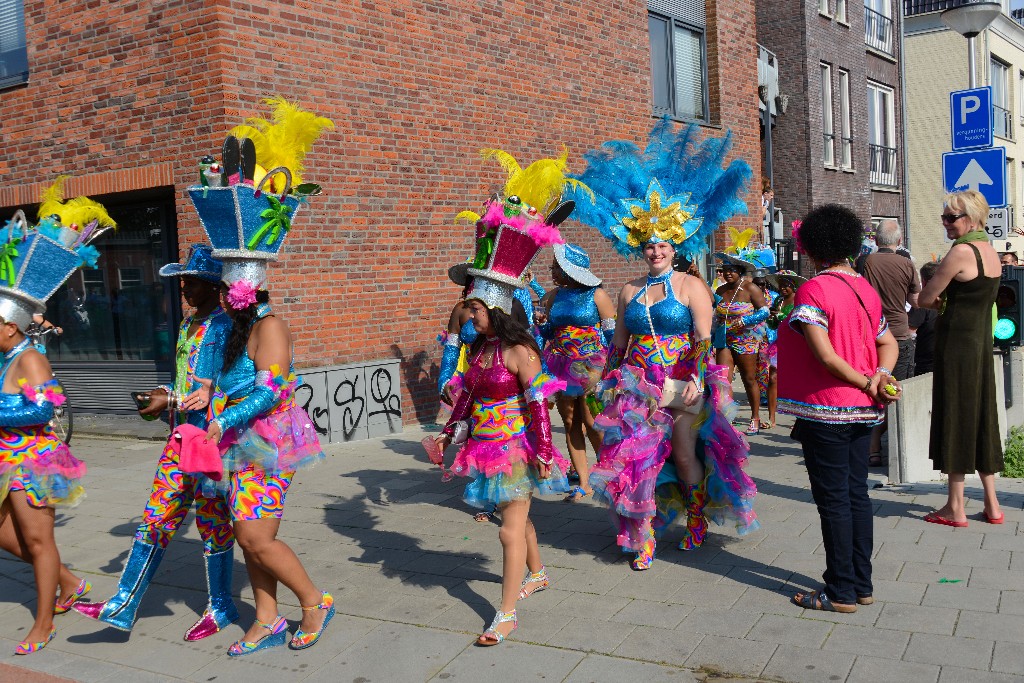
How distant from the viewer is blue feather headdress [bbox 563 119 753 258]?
5.98 metres

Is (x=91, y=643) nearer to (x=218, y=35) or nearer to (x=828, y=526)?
(x=828, y=526)

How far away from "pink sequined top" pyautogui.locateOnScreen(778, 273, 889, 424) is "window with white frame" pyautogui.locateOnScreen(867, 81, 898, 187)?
23.3 m

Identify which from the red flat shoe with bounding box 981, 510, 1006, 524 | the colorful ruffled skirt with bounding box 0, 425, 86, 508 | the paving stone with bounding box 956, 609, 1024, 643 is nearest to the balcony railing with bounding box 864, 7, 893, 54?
the red flat shoe with bounding box 981, 510, 1006, 524

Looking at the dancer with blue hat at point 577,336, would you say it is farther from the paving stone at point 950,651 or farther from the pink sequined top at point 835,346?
the paving stone at point 950,651

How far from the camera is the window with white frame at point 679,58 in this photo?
15.6 metres

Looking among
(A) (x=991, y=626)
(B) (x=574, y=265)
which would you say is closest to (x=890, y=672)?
(A) (x=991, y=626)

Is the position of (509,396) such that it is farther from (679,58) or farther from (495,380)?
(679,58)

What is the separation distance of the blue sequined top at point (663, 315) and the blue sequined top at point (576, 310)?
59.7 inches

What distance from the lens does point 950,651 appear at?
4129mm

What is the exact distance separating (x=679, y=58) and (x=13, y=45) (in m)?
10.2

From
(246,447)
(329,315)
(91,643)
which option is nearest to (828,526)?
(246,447)

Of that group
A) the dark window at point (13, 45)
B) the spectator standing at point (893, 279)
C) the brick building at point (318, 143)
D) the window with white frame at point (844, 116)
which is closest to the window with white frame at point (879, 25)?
the window with white frame at point (844, 116)

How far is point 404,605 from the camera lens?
17.1 ft

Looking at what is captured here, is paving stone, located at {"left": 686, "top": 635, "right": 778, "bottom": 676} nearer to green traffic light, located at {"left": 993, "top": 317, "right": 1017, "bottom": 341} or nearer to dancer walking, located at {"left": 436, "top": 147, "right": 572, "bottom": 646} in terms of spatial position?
dancer walking, located at {"left": 436, "top": 147, "right": 572, "bottom": 646}
